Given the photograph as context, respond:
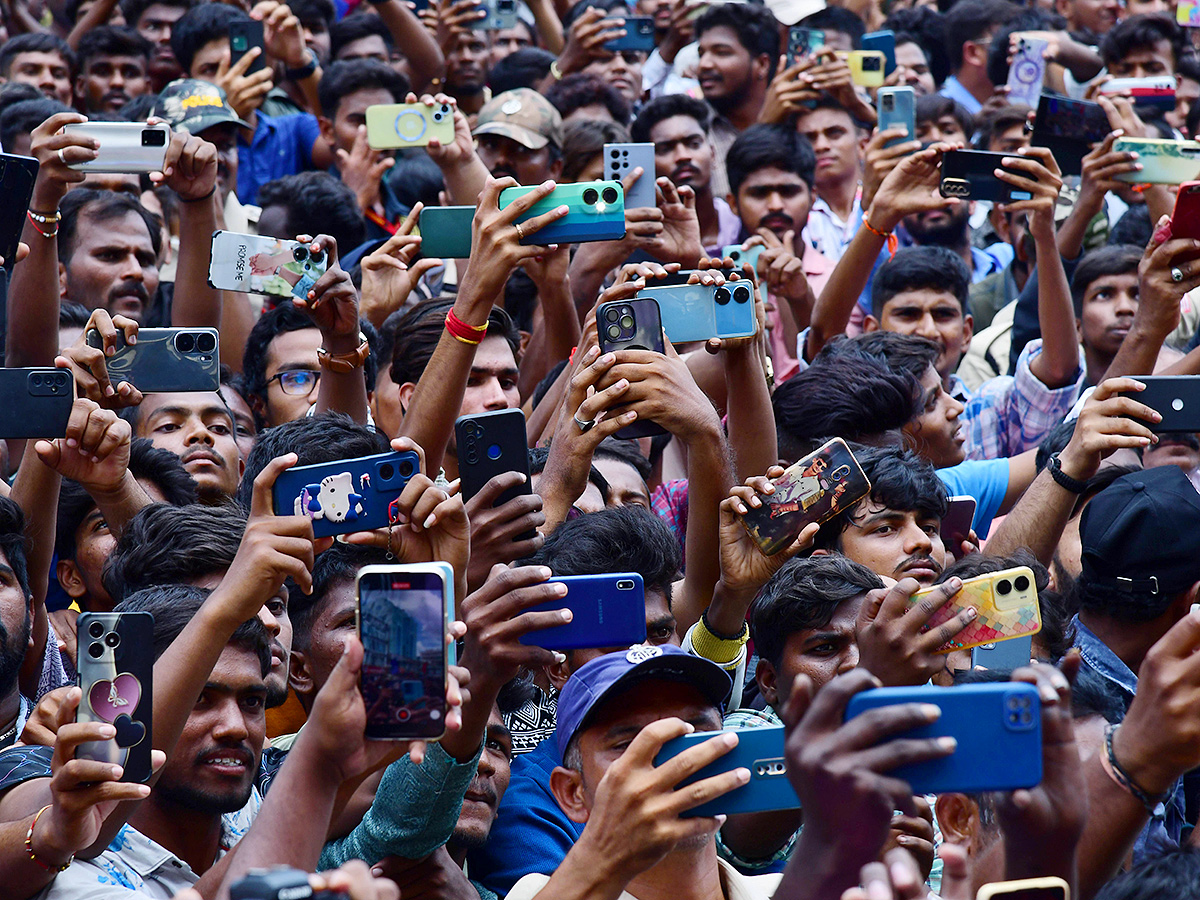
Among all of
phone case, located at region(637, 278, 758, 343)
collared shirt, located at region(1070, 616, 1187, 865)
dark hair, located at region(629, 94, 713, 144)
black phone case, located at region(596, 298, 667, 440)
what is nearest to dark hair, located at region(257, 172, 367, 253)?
dark hair, located at region(629, 94, 713, 144)

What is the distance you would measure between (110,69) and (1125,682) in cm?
671

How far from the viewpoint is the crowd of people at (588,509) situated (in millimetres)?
2385

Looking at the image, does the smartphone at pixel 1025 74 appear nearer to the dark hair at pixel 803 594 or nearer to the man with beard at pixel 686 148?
the man with beard at pixel 686 148

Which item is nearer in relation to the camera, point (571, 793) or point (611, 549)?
point (571, 793)

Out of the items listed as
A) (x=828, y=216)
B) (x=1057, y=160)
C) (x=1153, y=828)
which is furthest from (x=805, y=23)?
(x=1153, y=828)

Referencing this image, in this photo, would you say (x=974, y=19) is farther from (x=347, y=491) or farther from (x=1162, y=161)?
(x=347, y=491)

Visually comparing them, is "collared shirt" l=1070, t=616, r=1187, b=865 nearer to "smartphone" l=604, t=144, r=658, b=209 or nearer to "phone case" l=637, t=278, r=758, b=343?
"phone case" l=637, t=278, r=758, b=343

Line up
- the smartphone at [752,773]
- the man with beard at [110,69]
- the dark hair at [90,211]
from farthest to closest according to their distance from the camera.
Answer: the man with beard at [110,69] → the dark hair at [90,211] → the smartphone at [752,773]

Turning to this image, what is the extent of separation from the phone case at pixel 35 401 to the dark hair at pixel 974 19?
7.92 meters

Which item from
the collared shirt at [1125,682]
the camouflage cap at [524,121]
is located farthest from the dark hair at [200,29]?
the collared shirt at [1125,682]

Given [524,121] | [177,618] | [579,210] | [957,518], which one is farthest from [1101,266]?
[177,618]

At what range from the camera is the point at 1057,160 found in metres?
6.21

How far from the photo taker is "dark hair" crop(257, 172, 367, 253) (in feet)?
21.6

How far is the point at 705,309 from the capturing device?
4.14 metres
